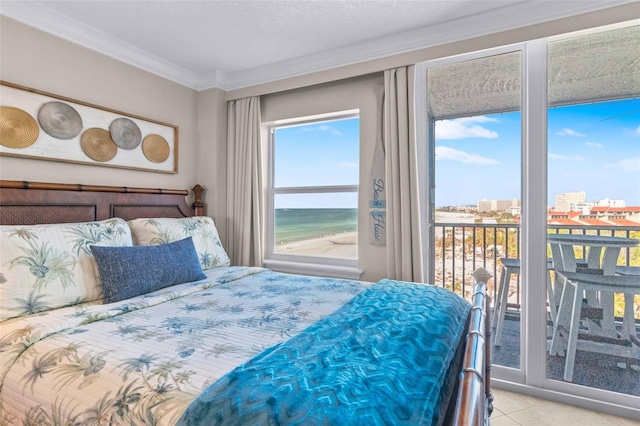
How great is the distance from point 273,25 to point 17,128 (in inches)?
68.5

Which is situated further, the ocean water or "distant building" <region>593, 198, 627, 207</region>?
the ocean water

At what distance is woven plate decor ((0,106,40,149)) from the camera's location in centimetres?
199

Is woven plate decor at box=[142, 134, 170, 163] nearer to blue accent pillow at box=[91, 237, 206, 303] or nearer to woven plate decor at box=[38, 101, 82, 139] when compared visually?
woven plate decor at box=[38, 101, 82, 139]

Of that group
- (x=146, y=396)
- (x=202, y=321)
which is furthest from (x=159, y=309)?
(x=146, y=396)

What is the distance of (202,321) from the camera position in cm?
143

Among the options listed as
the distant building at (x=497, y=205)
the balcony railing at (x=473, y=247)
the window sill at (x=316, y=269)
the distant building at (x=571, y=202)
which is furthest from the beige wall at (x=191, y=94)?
the distant building at (x=571, y=202)

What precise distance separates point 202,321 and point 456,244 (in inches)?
80.3

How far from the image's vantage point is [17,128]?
6.72 ft

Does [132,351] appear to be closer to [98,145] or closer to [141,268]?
[141,268]

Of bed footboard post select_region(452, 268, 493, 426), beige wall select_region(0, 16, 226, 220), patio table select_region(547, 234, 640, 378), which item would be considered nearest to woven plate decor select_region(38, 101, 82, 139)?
beige wall select_region(0, 16, 226, 220)

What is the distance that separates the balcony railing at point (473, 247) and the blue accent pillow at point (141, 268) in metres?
1.79

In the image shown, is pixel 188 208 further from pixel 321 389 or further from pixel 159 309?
pixel 321 389

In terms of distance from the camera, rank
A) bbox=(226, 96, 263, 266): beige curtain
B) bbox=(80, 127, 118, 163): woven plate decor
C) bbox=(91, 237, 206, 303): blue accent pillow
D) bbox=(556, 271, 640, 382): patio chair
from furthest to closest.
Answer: bbox=(226, 96, 263, 266): beige curtain
bbox=(80, 127, 118, 163): woven plate decor
bbox=(556, 271, 640, 382): patio chair
bbox=(91, 237, 206, 303): blue accent pillow

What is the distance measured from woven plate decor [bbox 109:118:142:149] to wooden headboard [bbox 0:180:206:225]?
1.19ft
